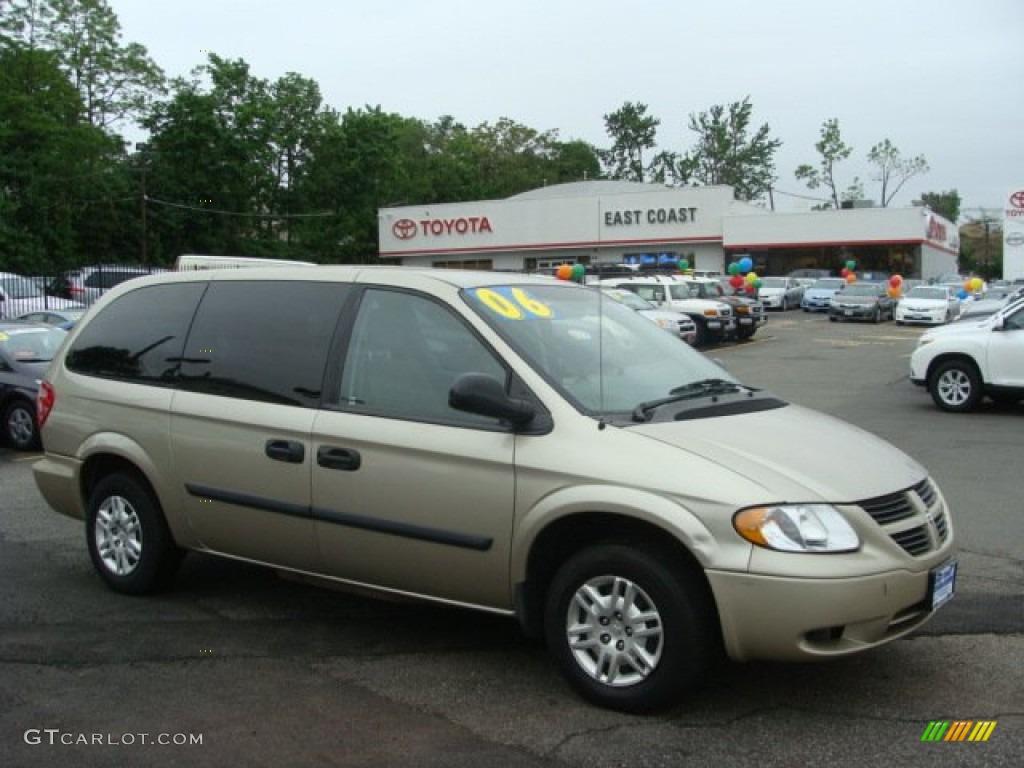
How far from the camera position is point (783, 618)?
3727mm

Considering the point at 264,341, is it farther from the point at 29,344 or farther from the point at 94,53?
the point at 94,53

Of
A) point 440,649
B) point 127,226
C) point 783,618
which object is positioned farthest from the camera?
point 127,226

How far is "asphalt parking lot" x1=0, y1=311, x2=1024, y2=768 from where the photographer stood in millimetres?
3803

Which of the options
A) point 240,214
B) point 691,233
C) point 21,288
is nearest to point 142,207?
point 240,214

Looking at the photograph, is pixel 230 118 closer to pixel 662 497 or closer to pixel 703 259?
pixel 703 259

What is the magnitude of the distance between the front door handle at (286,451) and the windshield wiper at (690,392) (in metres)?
1.58

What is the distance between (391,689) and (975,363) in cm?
1142

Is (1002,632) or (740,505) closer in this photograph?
(740,505)

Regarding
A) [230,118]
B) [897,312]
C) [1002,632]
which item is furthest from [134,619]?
[230,118]

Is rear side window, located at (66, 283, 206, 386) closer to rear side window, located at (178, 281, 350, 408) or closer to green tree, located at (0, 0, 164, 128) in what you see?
rear side window, located at (178, 281, 350, 408)

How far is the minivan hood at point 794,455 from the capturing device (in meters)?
3.90

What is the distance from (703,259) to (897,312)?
19310mm

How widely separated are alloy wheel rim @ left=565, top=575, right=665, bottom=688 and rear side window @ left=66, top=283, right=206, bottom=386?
2.68 m

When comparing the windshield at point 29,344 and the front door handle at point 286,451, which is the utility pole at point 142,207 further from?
the front door handle at point 286,451
